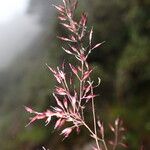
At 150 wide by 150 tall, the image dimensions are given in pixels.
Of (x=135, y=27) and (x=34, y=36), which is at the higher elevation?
(x=135, y=27)

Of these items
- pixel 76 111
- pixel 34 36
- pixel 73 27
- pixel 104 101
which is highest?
pixel 73 27

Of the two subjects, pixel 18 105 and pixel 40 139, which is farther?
pixel 18 105

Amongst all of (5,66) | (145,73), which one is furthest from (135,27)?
(5,66)

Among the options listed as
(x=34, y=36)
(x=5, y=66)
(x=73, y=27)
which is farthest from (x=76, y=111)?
(x=34, y=36)

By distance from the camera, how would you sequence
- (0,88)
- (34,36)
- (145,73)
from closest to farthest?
(145,73) → (0,88) → (34,36)

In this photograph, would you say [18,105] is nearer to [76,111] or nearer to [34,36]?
[34,36]

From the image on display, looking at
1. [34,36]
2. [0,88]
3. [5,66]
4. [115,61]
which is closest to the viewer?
[115,61]
